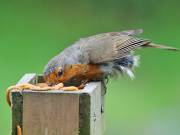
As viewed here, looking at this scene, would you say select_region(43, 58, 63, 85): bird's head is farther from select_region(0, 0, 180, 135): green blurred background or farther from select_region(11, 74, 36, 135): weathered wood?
select_region(0, 0, 180, 135): green blurred background

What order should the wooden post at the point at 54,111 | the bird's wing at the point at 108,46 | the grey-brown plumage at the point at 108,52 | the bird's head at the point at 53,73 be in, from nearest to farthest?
the wooden post at the point at 54,111 < the bird's head at the point at 53,73 < the grey-brown plumage at the point at 108,52 < the bird's wing at the point at 108,46

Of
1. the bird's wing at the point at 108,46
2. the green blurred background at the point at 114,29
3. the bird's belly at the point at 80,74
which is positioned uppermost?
the bird's wing at the point at 108,46

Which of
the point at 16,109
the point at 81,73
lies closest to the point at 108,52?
the point at 81,73

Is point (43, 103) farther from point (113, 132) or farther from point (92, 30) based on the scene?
point (92, 30)

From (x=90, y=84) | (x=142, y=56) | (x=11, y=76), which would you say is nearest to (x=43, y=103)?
(x=90, y=84)

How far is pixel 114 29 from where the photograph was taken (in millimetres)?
15070

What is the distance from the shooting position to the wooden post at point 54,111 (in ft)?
16.7

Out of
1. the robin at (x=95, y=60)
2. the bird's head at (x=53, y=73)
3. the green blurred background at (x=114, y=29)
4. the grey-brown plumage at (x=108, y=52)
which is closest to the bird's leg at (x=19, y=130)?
the bird's head at (x=53, y=73)

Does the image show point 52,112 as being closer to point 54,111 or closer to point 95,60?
point 54,111

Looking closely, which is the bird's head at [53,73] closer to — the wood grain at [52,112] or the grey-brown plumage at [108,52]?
the grey-brown plumage at [108,52]

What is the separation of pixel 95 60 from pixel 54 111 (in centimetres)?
215

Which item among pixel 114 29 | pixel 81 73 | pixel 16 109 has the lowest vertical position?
pixel 114 29

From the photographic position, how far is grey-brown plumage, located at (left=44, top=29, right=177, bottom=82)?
23.1ft

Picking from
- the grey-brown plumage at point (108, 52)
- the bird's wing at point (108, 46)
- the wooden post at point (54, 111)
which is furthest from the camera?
the bird's wing at point (108, 46)
